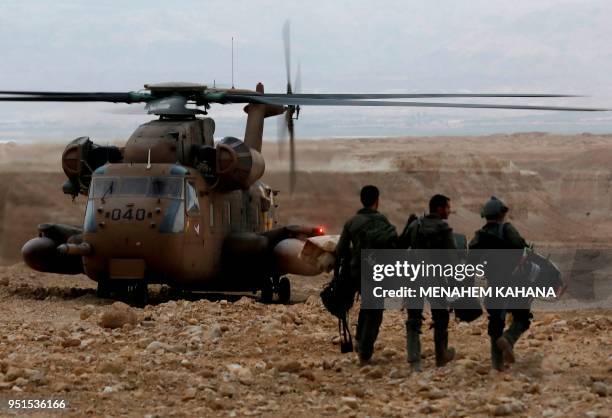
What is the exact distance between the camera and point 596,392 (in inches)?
413

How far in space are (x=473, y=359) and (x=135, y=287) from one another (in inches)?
331

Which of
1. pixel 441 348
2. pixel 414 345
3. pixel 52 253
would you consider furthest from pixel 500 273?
pixel 52 253

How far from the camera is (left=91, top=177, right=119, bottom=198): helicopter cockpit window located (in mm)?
19453

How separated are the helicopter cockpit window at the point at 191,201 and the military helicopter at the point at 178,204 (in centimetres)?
2

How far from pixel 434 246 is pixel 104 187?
881cm

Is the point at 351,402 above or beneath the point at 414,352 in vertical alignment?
beneath

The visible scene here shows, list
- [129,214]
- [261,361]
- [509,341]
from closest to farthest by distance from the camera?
[509,341] < [261,361] < [129,214]

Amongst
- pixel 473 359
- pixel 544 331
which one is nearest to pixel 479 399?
pixel 473 359

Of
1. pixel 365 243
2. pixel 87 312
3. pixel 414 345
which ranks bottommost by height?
pixel 87 312

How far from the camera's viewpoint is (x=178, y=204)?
19.5 meters

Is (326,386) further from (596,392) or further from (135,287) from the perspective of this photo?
(135,287)

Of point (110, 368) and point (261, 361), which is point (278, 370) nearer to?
point (261, 361)

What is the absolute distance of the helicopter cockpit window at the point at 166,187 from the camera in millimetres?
19391

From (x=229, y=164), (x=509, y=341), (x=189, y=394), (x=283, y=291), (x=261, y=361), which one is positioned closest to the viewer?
(x=189, y=394)
